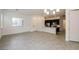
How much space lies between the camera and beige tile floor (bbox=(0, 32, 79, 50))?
1.92 meters

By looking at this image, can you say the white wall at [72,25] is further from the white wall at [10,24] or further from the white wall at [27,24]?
the white wall at [10,24]

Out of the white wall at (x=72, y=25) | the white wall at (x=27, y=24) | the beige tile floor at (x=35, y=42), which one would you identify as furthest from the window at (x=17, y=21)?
the white wall at (x=72, y=25)

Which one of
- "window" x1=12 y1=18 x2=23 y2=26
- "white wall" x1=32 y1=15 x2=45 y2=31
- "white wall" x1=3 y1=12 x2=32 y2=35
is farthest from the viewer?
"white wall" x1=32 y1=15 x2=45 y2=31

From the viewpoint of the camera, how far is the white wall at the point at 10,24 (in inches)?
75.7

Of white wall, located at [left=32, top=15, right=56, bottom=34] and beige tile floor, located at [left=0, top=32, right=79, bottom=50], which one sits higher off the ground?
white wall, located at [left=32, top=15, right=56, bottom=34]

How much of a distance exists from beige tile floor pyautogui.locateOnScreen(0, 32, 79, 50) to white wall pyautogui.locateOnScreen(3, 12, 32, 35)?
89mm

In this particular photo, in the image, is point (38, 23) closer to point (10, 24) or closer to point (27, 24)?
point (27, 24)

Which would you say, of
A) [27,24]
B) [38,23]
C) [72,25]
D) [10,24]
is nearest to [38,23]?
[38,23]

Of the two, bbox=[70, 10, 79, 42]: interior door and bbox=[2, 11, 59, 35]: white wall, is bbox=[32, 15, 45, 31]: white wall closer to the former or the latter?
bbox=[2, 11, 59, 35]: white wall

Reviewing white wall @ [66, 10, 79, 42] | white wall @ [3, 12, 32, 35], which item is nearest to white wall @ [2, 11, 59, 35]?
white wall @ [3, 12, 32, 35]

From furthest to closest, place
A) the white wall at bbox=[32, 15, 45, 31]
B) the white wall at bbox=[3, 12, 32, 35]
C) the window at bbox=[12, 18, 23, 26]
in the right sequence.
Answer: the white wall at bbox=[32, 15, 45, 31]
the window at bbox=[12, 18, 23, 26]
the white wall at bbox=[3, 12, 32, 35]

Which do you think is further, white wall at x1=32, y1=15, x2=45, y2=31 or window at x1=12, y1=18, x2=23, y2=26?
white wall at x1=32, y1=15, x2=45, y2=31
